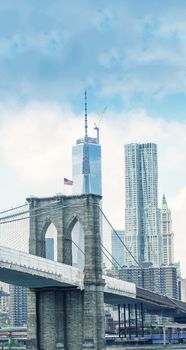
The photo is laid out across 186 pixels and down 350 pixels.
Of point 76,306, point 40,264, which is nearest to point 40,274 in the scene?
point 40,264

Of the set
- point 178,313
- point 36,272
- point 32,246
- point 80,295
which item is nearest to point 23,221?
point 32,246

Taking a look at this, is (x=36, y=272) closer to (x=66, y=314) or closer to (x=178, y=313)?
(x=66, y=314)

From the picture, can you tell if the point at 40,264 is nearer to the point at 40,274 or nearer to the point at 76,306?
the point at 40,274

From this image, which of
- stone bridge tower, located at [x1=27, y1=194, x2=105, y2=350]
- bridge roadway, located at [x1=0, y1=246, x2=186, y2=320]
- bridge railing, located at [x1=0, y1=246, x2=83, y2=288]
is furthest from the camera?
stone bridge tower, located at [x1=27, y1=194, x2=105, y2=350]

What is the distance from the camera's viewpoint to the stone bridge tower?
98312mm

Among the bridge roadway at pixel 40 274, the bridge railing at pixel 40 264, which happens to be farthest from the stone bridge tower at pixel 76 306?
the bridge railing at pixel 40 264

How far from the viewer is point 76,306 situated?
99.3m

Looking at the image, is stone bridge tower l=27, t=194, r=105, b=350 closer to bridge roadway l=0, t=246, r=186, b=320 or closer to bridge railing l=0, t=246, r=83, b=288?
bridge roadway l=0, t=246, r=186, b=320

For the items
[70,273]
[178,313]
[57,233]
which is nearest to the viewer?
[70,273]

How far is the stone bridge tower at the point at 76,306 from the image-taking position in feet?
323

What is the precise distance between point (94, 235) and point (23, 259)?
15.8m

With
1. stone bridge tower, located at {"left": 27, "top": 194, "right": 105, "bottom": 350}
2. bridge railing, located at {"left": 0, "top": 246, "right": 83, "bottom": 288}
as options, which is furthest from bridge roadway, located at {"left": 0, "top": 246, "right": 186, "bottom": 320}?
stone bridge tower, located at {"left": 27, "top": 194, "right": 105, "bottom": 350}

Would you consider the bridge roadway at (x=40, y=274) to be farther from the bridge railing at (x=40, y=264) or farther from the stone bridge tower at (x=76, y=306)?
the stone bridge tower at (x=76, y=306)

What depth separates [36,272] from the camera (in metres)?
87.7
